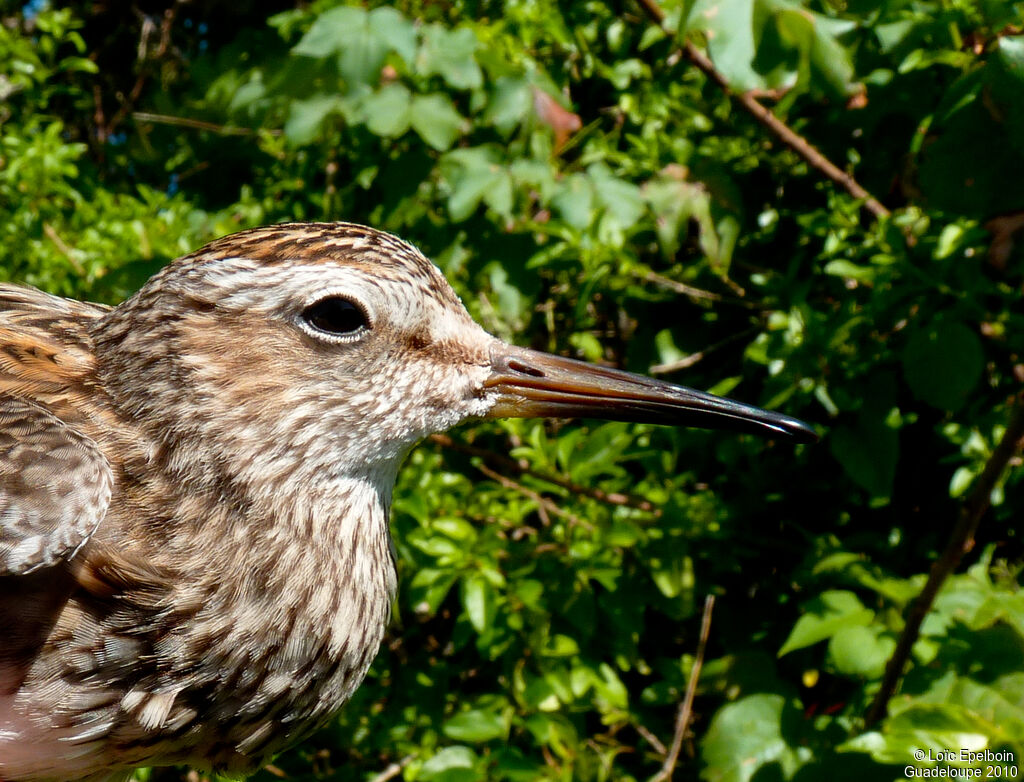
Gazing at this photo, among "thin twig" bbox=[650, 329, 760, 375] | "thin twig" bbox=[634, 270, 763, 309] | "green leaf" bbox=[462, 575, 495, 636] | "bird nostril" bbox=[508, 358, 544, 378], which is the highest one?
"thin twig" bbox=[634, 270, 763, 309]

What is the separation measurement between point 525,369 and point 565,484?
0.70 metres

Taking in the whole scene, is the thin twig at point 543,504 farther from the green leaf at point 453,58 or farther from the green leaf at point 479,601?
the green leaf at point 453,58

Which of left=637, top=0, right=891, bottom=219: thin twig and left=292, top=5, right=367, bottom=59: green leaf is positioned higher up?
left=292, top=5, right=367, bottom=59: green leaf

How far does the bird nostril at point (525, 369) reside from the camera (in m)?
1.69

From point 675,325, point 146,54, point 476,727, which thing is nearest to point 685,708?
point 476,727

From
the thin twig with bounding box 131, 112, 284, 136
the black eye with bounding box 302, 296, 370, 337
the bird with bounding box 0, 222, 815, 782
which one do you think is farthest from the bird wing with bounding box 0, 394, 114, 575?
the thin twig with bounding box 131, 112, 284, 136

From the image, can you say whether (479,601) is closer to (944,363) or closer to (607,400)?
(607,400)

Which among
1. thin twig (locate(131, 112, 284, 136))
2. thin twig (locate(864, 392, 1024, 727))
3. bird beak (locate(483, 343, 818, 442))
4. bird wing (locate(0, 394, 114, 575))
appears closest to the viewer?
bird wing (locate(0, 394, 114, 575))

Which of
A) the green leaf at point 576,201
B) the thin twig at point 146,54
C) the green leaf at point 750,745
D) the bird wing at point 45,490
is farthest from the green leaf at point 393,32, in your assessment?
the thin twig at point 146,54

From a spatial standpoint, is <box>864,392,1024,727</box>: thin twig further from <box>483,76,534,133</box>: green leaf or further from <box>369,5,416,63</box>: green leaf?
<box>369,5,416,63</box>: green leaf

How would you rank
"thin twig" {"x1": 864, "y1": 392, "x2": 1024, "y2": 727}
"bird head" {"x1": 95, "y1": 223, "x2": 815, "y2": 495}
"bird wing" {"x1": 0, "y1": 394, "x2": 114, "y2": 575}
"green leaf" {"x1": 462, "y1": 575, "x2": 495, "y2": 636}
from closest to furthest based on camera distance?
1. "bird wing" {"x1": 0, "y1": 394, "x2": 114, "y2": 575}
2. "bird head" {"x1": 95, "y1": 223, "x2": 815, "y2": 495}
3. "thin twig" {"x1": 864, "y1": 392, "x2": 1024, "y2": 727}
4. "green leaf" {"x1": 462, "y1": 575, "x2": 495, "y2": 636}

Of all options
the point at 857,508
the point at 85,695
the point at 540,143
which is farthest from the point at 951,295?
the point at 85,695

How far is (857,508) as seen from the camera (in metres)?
2.70

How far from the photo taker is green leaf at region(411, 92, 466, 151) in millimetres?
2377
